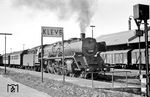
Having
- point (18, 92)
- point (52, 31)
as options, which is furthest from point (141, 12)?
point (52, 31)

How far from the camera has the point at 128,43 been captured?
4334cm

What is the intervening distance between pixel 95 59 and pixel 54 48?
23.0ft

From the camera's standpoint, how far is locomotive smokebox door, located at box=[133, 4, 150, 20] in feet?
22.3

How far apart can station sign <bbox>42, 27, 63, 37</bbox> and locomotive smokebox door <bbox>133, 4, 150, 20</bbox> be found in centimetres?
1033

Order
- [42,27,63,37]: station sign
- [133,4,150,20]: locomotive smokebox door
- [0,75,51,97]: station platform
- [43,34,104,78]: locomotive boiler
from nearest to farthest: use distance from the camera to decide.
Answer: [133,4,150,20]: locomotive smokebox door, [0,75,51,97]: station platform, [42,27,63,37]: station sign, [43,34,104,78]: locomotive boiler

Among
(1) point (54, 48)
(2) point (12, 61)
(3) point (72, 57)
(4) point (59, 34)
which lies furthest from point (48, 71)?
(2) point (12, 61)

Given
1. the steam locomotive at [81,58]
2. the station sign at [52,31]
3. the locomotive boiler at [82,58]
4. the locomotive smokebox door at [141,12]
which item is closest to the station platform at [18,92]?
the station sign at [52,31]

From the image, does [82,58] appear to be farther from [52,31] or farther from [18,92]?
[18,92]

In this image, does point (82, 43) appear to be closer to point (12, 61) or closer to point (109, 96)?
point (109, 96)

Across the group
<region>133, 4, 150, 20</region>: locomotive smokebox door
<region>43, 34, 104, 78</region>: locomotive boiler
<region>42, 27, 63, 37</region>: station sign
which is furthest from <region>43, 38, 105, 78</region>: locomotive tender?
<region>133, 4, 150, 20</region>: locomotive smokebox door

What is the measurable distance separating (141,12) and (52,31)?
420 inches

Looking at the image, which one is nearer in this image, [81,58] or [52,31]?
[52,31]

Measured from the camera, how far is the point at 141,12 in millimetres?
6816

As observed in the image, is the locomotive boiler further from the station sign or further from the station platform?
the station platform
